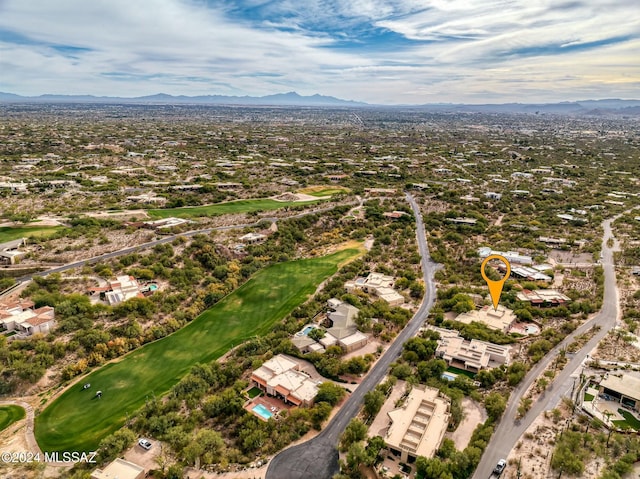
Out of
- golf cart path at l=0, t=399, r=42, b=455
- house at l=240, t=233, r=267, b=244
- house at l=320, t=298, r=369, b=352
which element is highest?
house at l=240, t=233, r=267, b=244

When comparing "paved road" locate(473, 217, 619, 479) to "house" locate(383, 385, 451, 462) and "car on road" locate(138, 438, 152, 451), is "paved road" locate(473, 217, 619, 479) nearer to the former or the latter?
"house" locate(383, 385, 451, 462)

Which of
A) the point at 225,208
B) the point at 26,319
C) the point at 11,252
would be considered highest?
the point at 11,252

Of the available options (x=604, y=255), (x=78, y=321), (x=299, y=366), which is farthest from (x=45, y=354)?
(x=604, y=255)

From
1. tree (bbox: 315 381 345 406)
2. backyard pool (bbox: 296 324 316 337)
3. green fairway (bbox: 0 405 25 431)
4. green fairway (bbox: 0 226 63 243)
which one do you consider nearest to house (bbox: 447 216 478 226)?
backyard pool (bbox: 296 324 316 337)

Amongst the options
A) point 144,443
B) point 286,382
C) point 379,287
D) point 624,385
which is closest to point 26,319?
point 144,443

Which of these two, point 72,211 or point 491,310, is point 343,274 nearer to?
point 491,310

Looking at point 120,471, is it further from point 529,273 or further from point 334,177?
point 334,177
